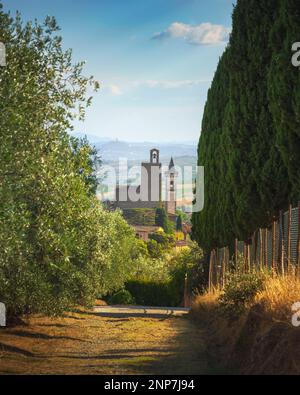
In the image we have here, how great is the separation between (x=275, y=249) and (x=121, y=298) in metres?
30.6

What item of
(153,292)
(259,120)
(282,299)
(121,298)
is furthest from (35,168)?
(153,292)

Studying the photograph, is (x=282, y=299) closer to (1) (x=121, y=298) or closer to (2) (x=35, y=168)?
(2) (x=35, y=168)

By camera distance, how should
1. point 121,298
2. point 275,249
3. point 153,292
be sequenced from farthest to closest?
point 153,292, point 121,298, point 275,249

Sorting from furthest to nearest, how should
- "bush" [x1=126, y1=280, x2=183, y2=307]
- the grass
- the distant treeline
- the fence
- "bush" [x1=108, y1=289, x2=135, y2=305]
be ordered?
"bush" [x1=126, y1=280, x2=183, y2=307] < "bush" [x1=108, y1=289, x2=135, y2=305] < the fence < the distant treeline < the grass

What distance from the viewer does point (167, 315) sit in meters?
32.4

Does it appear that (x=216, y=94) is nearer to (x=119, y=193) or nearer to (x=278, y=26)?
(x=278, y=26)

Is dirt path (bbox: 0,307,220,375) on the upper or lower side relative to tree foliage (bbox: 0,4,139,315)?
lower

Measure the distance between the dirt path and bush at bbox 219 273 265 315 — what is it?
4.20ft

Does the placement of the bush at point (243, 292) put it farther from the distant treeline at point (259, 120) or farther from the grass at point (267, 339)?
the distant treeline at point (259, 120)

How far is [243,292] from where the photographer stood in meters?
16.6

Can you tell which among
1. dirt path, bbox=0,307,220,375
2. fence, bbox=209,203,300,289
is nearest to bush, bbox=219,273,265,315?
fence, bbox=209,203,300,289

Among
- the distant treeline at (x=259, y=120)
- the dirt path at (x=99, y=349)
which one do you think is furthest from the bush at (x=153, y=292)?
the distant treeline at (x=259, y=120)

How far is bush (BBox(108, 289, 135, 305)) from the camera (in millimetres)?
49688

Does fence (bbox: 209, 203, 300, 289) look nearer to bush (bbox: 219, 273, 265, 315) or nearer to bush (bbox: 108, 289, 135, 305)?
bush (bbox: 219, 273, 265, 315)
